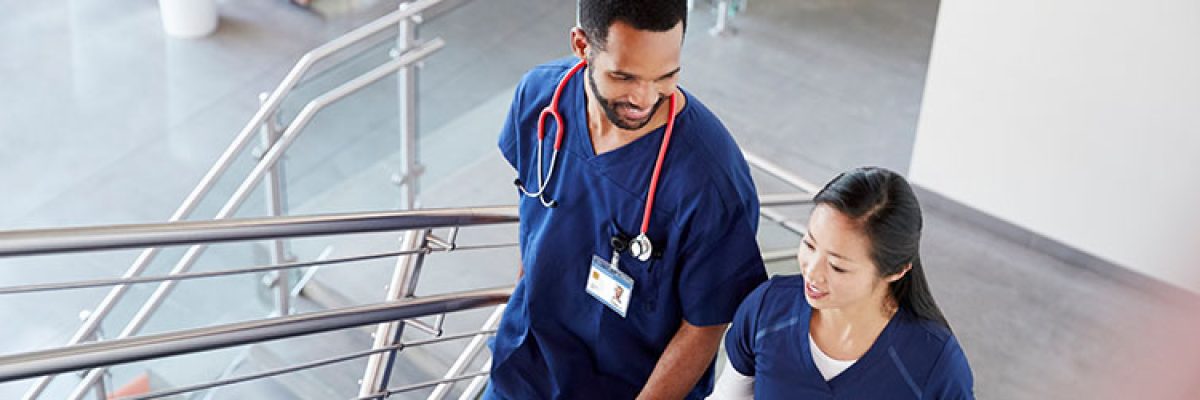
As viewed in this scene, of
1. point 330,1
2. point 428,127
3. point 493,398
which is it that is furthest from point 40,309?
point 493,398

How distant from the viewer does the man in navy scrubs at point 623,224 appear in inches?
88.3

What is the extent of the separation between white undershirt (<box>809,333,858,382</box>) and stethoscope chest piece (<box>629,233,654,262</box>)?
29 centimetres

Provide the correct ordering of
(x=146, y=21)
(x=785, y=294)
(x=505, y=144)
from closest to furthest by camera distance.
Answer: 1. (x=785, y=294)
2. (x=505, y=144)
3. (x=146, y=21)

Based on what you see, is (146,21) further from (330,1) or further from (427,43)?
(427,43)

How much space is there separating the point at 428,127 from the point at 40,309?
70.1 inches

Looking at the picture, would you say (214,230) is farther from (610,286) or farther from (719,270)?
(719,270)

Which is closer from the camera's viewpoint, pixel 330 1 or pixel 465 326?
pixel 465 326

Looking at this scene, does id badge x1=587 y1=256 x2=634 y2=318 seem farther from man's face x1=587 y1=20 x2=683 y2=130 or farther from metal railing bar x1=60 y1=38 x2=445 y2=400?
metal railing bar x1=60 y1=38 x2=445 y2=400

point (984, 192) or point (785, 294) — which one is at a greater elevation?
point (984, 192)

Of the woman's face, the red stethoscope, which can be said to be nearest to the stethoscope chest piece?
the red stethoscope

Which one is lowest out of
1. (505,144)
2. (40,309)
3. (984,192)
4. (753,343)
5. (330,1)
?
(40,309)

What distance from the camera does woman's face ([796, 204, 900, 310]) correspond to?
7.40ft

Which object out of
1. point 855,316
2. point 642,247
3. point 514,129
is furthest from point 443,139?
point 855,316

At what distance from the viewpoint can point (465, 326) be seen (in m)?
4.79
